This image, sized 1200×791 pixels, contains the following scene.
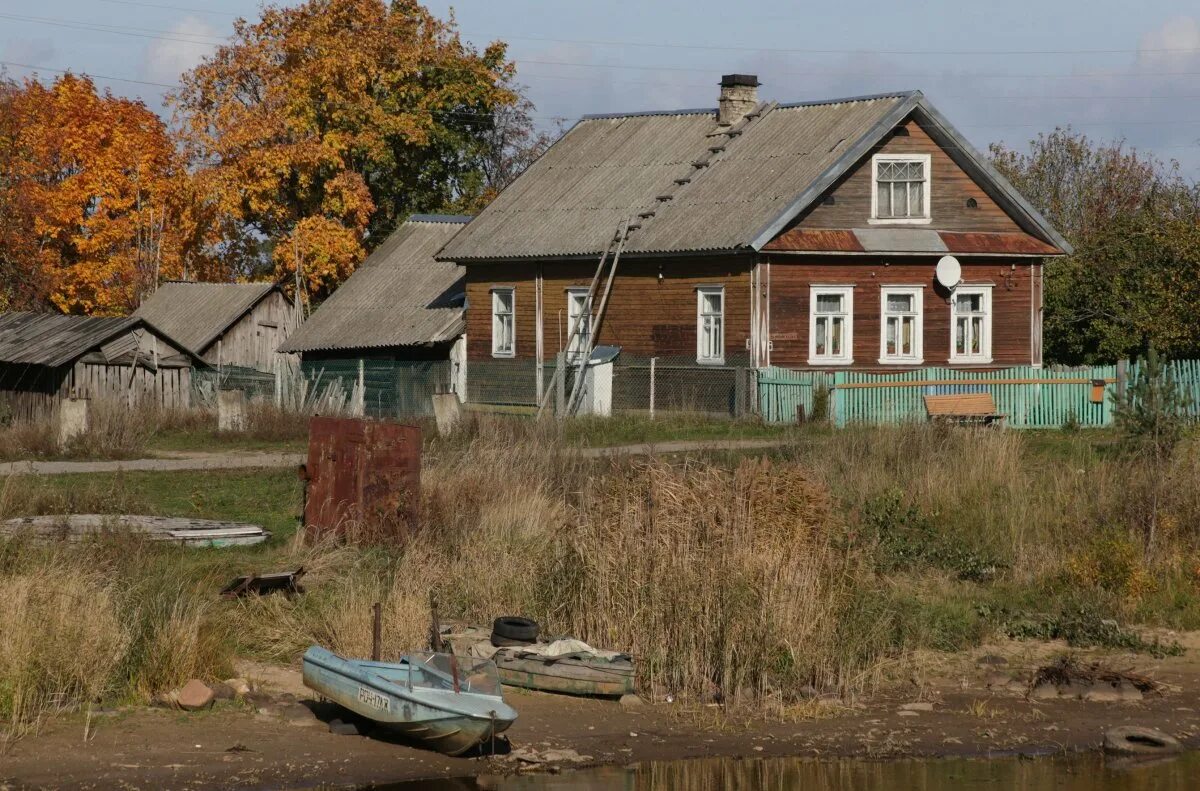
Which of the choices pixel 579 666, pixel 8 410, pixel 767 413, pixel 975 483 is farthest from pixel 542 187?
pixel 579 666

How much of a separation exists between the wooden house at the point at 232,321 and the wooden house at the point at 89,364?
18.4ft

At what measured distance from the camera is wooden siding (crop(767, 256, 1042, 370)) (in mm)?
32656

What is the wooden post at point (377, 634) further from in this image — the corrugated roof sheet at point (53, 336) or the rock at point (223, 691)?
the corrugated roof sheet at point (53, 336)

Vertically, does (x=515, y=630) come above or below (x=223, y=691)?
above

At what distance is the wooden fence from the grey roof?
16436 millimetres

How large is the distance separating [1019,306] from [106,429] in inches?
716

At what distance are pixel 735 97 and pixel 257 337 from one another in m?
14.4

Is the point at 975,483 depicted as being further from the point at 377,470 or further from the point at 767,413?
the point at 767,413

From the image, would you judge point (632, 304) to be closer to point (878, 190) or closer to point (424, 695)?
point (878, 190)

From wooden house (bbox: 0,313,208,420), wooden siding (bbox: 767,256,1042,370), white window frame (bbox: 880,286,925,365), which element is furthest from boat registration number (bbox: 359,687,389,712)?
wooden house (bbox: 0,313,208,420)

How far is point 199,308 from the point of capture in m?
44.2

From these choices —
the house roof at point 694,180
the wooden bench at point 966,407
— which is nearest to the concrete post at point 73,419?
the house roof at point 694,180

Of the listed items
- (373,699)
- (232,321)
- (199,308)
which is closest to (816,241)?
(232,321)

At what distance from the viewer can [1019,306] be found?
34.9 m
